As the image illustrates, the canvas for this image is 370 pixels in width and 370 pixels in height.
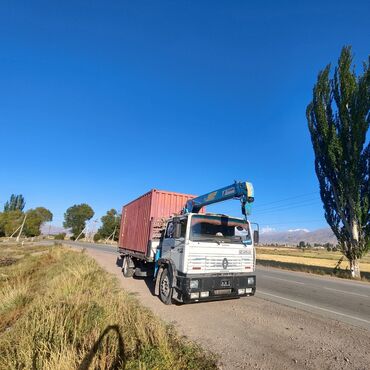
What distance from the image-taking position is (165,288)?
8.25m

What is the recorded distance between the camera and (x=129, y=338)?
4.76 metres

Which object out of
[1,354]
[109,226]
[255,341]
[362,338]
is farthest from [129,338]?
[109,226]

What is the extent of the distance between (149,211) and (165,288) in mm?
3904

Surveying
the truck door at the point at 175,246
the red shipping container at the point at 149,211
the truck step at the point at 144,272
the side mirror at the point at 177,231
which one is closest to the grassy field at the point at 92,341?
the truck door at the point at 175,246

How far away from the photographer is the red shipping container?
37.6ft

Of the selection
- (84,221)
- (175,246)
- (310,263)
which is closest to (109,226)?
(84,221)

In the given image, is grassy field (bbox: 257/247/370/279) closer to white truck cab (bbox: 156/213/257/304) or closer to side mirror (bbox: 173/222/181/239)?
white truck cab (bbox: 156/213/257/304)

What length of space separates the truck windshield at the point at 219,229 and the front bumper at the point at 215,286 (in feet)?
3.02

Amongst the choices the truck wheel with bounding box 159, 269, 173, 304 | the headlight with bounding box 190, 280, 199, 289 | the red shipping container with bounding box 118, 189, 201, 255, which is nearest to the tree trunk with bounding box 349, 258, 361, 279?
the red shipping container with bounding box 118, 189, 201, 255

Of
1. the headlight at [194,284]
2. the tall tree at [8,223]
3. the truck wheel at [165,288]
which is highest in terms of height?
the tall tree at [8,223]

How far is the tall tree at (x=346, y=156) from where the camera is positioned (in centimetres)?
1820

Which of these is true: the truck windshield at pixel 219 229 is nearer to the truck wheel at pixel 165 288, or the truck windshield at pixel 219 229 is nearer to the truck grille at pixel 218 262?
the truck grille at pixel 218 262

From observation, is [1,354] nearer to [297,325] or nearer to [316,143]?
[297,325]

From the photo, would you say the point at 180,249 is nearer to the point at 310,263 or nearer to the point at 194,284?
the point at 194,284
